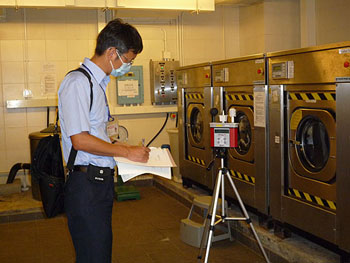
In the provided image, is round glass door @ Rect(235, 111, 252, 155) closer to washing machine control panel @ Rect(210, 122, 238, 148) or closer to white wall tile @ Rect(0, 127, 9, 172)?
washing machine control panel @ Rect(210, 122, 238, 148)

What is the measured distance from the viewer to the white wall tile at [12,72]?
6965 mm

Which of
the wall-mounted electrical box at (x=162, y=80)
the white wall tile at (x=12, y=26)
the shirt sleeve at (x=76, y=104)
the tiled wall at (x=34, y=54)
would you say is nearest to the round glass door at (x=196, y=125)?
the wall-mounted electrical box at (x=162, y=80)

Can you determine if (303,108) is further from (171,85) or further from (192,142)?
(171,85)

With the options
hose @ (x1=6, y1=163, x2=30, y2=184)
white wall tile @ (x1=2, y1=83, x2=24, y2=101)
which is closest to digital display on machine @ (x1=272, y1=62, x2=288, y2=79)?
hose @ (x1=6, y1=163, x2=30, y2=184)

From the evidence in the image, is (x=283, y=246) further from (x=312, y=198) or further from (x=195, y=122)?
(x=195, y=122)

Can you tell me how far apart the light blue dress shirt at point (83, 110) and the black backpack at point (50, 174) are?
0.84 ft

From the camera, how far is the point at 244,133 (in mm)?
4770

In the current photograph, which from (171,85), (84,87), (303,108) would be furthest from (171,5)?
(84,87)

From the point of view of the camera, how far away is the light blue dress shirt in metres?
2.26

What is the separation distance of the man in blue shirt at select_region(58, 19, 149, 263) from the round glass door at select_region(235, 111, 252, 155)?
2.45 metres

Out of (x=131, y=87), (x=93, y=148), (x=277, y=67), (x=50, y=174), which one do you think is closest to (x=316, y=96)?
(x=277, y=67)

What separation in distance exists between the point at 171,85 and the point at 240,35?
1.62 m

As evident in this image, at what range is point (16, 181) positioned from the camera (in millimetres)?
6863

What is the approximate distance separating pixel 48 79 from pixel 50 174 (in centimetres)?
478
